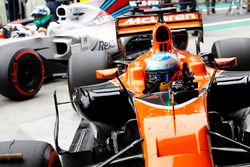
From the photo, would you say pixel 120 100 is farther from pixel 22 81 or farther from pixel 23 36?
pixel 23 36

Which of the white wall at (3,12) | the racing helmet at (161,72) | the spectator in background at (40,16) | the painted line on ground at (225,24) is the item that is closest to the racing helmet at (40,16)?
the spectator in background at (40,16)

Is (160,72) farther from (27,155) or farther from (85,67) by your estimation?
(85,67)

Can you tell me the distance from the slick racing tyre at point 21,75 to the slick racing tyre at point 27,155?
10.4ft

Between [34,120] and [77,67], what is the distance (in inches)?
37.1

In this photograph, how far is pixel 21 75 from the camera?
6.00 m

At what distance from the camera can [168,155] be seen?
2.29 m

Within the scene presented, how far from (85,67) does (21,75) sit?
173 cm

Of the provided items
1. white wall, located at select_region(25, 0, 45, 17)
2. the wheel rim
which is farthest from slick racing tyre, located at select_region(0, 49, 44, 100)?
white wall, located at select_region(25, 0, 45, 17)

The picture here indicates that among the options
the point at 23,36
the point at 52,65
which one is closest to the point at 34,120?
the point at 52,65

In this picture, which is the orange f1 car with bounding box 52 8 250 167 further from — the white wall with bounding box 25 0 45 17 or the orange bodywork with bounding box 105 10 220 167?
the white wall with bounding box 25 0 45 17

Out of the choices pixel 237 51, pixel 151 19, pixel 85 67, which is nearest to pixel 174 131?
pixel 85 67

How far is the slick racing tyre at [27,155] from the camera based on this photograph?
253cm

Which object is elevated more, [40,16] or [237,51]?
[40,16]

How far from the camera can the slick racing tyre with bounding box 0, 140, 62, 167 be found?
253cm
